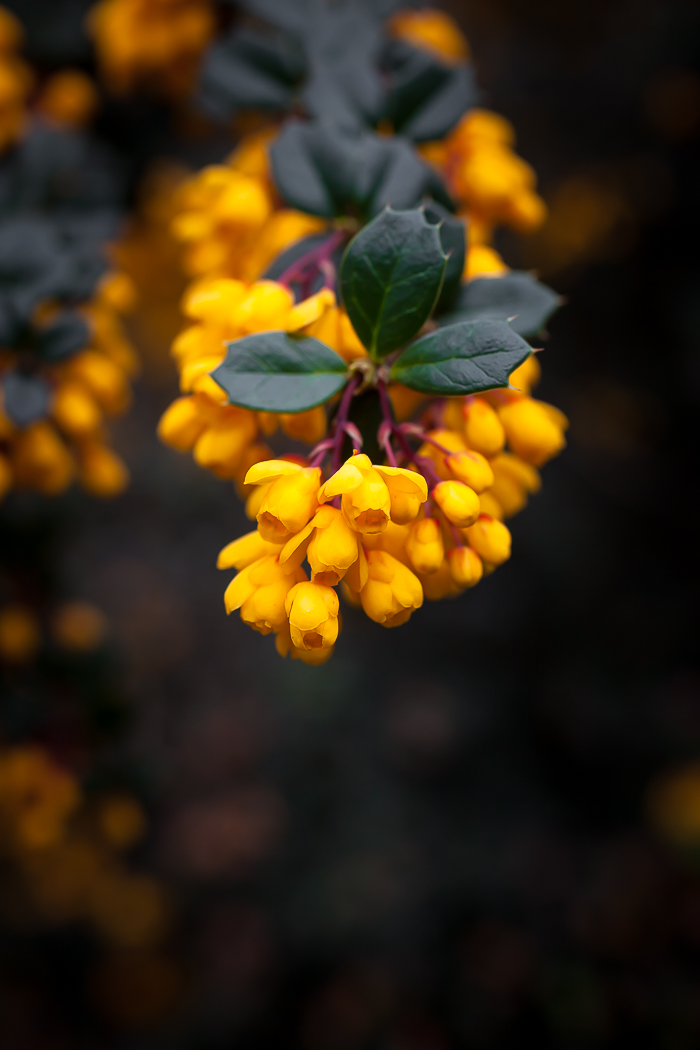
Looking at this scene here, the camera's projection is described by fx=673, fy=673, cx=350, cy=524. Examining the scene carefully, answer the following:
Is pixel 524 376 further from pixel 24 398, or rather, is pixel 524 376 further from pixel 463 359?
pixel 24 398

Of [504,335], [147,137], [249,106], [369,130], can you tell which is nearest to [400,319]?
[504,335]

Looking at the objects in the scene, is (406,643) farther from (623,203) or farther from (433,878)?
(623,203)

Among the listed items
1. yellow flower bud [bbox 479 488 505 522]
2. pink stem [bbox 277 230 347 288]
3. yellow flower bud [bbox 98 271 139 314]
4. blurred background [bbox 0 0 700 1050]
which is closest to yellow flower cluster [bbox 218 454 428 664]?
yellow flower bud [bbox 479 488 505 522]

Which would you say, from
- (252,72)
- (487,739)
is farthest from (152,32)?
(487,739)

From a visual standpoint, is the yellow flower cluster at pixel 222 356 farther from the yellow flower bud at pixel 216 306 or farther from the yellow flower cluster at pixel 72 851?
the yellow flower cluster at pixel 72 851

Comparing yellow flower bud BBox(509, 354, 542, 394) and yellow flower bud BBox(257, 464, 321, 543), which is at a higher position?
yellow flower bud BBox(509, 354, 542, 394)

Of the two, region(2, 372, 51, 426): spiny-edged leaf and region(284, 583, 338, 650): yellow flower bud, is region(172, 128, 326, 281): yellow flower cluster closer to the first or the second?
region(2, 372, 51, 426): spiny-edged leaf

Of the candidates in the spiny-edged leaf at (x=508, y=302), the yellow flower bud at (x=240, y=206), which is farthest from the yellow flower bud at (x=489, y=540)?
the yellow flower bud at (x=240, y=206)

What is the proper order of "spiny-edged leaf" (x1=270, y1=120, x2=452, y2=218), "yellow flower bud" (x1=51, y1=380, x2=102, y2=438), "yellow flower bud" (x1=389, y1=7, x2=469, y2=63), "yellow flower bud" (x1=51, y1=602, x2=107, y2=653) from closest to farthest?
"spiny-edged leaf" (x1=270, y1=120, x2=452, y2=218) → "yellow flower bud" (x1=51, y1=380, x2=102, y2=438) → "yellow flower bud" (x1=389, y1=7, x2=469, y2=63) → "yellow flower bud" (x1=51, y1=602, x2=107, y2=653)
